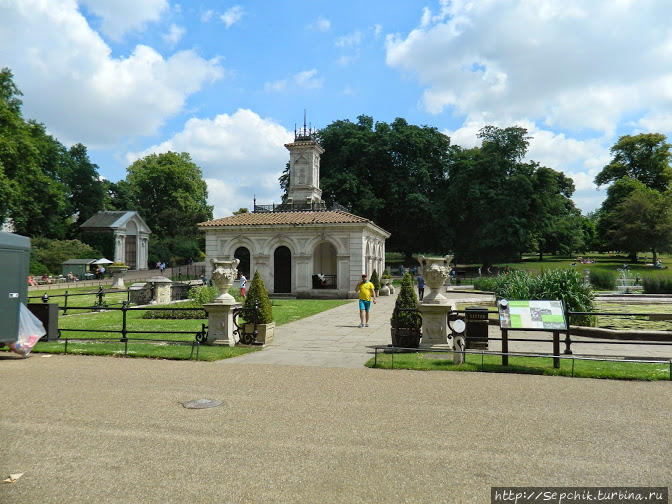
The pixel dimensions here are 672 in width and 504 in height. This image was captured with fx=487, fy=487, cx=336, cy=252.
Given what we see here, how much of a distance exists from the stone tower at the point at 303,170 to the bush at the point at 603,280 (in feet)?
67.1

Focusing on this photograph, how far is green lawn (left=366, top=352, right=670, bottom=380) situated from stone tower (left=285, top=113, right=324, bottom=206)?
28.7 metres

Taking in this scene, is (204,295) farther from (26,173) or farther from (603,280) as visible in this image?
(26,173)

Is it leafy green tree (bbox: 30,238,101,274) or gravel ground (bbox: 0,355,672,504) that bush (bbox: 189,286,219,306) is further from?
leafy green tree (bbox: 30,238,101,274)

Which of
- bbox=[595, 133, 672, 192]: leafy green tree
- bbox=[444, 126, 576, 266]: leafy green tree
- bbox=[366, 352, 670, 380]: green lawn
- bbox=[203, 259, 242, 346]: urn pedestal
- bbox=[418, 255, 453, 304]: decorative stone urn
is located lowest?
bbox=[366, 352, 670, 380]: green lawn

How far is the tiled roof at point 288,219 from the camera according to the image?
3160 centimetres

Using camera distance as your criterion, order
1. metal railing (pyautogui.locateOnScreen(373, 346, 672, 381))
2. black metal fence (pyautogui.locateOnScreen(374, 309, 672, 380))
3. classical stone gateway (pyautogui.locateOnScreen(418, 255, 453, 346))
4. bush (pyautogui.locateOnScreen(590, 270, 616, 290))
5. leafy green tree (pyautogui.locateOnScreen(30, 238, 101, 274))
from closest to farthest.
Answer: metal railing (pyautogui.locateOnScreen(373, 346, 672, 381)) < black metal fence (pyautogui.locateOnScreen(374, 309, 672, 380)) < classical stone gateway (pyautogui.locateOnScreen(418, 255, 453, 346)) < bush (pyautogui.locateOnScreen(590, 270, 616, 290)) < leafy green tree (pyautogui.locateOnScreen(30, 238, 101, 274))

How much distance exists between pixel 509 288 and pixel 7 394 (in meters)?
15.2

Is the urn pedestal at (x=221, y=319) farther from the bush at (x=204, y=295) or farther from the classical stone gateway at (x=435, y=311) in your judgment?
the bush at (x=204, y=295)

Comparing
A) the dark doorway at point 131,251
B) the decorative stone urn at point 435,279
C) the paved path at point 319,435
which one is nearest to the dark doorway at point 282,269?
the decorative stone urn at point 435,279

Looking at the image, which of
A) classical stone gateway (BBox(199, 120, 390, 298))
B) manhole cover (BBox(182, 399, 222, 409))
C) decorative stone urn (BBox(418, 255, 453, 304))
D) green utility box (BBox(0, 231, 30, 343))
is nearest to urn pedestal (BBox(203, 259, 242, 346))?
green utility box (BBox(0, 231, 30, 343))

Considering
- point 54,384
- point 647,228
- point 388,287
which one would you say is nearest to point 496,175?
point 647,228

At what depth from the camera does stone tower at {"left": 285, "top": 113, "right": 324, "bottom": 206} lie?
38.1 meters

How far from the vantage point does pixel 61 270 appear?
47406 mm

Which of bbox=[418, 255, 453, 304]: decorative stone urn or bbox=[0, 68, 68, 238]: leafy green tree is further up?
bbox=[0, 68, 68, 238]: leafy green tree
